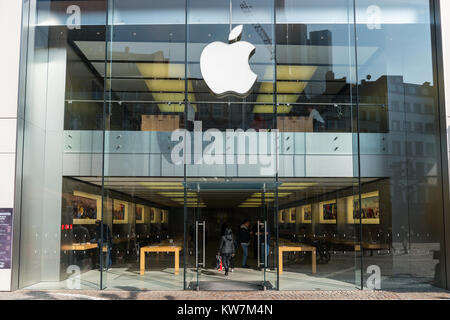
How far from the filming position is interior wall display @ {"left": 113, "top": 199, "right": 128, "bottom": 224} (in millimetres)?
13148

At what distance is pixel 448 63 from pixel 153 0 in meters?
7.34

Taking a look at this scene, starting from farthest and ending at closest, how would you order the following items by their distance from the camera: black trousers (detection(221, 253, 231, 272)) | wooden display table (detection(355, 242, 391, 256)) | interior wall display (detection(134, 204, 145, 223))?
black trousers (detection(221, 253, 231, 272)) < interior wall display (detection(134, 204, 145, 223)) < wooden display table (detection(355, 242, 391, 256))

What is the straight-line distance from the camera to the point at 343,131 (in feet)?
43.6

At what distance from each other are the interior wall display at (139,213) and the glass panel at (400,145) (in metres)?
5.39

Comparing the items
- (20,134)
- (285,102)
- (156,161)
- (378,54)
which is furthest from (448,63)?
(20,134)

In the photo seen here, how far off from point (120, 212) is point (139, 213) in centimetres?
47

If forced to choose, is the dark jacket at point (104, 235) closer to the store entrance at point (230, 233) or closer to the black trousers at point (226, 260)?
the store entrance at point (230, 233)

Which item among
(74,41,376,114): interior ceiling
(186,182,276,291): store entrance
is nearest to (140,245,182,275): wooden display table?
(186,182,276,291): store entrance

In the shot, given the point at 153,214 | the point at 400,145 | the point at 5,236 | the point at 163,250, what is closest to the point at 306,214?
the point at 400,145

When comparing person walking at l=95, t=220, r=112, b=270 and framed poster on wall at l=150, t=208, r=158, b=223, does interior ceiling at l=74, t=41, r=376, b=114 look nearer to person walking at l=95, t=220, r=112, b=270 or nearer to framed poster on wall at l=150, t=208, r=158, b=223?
framed poster on wall at l=150, t=208, r=158, b=223

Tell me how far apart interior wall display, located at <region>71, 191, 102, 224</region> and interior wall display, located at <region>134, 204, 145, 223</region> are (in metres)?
0.90

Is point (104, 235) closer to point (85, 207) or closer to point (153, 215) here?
point (85, 207)

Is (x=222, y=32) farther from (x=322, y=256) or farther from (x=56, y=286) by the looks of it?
(x=56, y=286)

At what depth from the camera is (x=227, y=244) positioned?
14.2 m
